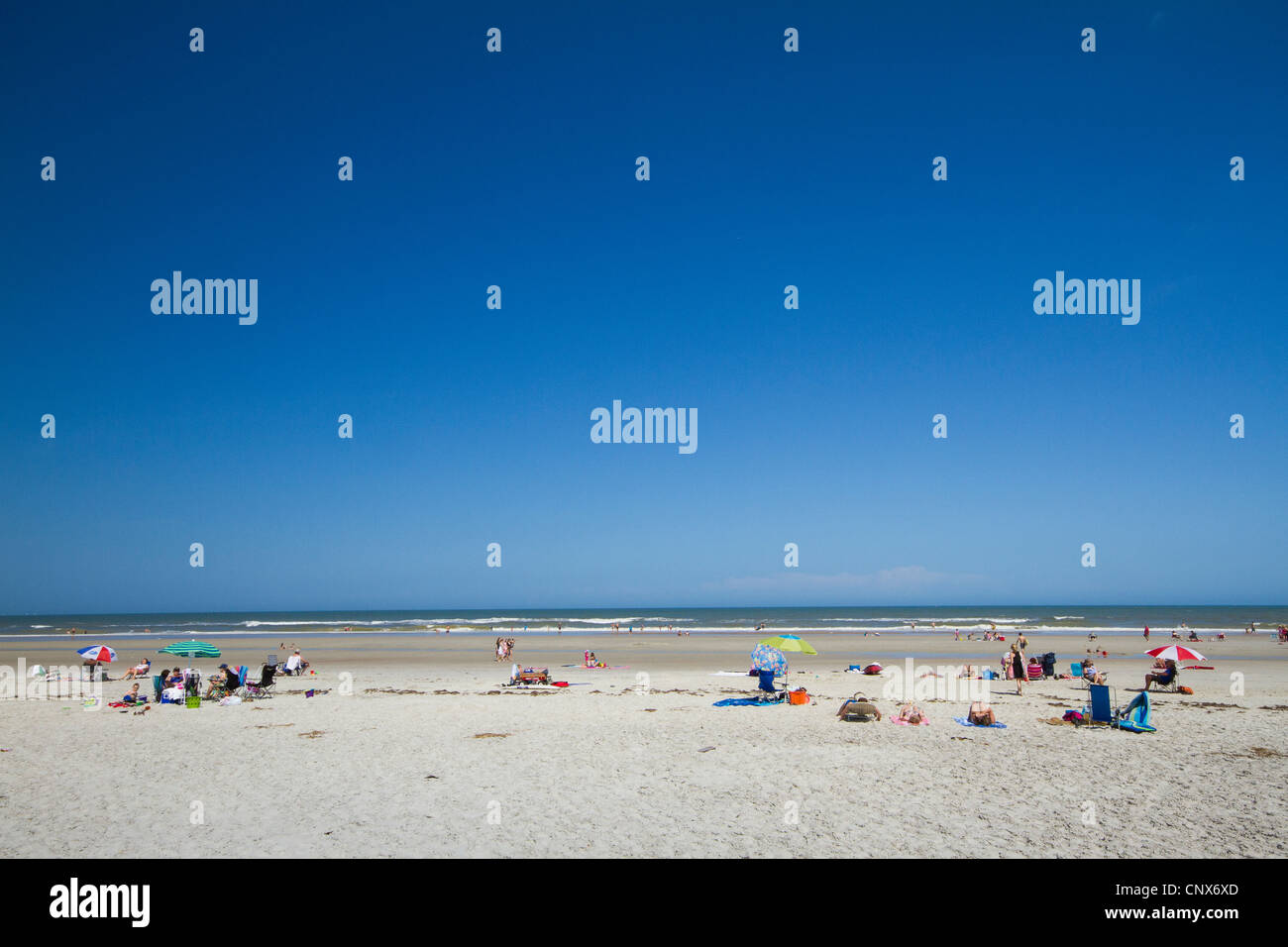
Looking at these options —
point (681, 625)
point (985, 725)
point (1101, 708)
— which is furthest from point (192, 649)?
point (681, 625)

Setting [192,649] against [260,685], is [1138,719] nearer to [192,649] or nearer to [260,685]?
[260,685]

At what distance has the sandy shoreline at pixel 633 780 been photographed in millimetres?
7660

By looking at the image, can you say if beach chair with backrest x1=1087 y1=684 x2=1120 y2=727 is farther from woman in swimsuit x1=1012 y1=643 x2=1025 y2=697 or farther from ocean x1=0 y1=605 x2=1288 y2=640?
ocean x1=0 y1=605 x2=1288 y2=640

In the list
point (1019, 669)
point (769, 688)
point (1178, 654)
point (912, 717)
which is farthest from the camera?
point (1019, 669)

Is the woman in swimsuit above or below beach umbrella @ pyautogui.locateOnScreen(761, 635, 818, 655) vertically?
below

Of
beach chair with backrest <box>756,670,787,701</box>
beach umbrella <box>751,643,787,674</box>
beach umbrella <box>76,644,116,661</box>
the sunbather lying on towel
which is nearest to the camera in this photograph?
the sunbather lying on towel

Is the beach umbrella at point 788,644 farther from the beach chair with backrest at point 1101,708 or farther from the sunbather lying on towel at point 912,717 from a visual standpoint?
the beach chair with backrest at point 1101,708

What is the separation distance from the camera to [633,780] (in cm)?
1021

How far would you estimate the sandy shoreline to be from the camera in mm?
7660

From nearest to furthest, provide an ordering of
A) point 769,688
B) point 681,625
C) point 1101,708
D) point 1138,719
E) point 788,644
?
point 1138,719, point 1101,708, point 769,688, point 788,644, point 681,625

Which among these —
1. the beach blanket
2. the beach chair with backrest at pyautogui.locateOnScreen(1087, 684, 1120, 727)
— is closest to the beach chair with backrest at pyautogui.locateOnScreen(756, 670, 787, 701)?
the beach blanket

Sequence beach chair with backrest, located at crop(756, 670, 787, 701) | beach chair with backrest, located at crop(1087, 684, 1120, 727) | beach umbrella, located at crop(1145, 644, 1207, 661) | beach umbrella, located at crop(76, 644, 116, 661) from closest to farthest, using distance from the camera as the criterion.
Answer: beach chair with backrest, located at crop(1087, 684, 1120, 727) < beach chair with backrest, located at crop(756, 670, 787, 701) < beach umbrella, located at crop(1145, 644, 1207, 661) < beach umbrella, located at crop(76, 644, 116, 661)

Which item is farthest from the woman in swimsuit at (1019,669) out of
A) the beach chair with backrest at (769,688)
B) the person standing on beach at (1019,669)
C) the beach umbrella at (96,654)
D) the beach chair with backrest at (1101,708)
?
the beach umbrella at (96,654)
